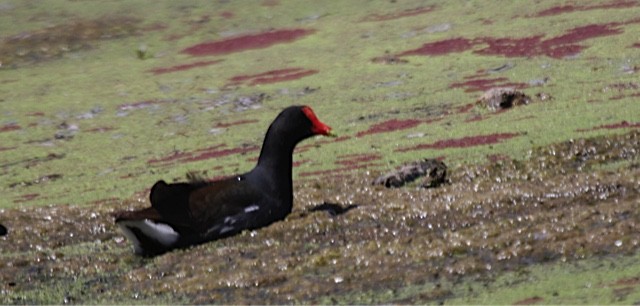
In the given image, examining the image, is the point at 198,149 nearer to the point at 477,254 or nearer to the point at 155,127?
the point at 155,127

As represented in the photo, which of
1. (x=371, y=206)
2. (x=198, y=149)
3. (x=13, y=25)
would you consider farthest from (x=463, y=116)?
(x=13, y=25)

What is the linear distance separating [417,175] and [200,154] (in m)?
7.08

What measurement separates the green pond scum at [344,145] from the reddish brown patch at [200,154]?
97mm

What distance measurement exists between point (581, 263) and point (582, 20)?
24.9m

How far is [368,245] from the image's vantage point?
33.6 ft

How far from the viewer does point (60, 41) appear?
1671 inches

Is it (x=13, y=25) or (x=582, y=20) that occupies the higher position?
(x=582, y=20)

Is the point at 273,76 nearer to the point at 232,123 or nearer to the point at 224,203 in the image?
the point at 232,123

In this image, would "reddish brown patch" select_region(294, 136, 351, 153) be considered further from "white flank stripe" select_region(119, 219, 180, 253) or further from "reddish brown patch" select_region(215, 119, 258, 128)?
"white flank stripe" select_region(119, 219, 180, 253)

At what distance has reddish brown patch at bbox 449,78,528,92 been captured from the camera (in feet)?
79.7

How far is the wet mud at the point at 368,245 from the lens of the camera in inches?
359

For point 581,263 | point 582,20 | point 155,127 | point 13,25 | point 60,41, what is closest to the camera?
point 581,263

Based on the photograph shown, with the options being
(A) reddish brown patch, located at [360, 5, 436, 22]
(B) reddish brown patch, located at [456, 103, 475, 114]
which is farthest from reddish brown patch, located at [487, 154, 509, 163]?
(A) reddish brown patch, located at [360, 5, 436, 22]

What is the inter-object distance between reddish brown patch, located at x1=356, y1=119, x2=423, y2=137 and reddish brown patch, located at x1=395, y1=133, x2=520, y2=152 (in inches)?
101
